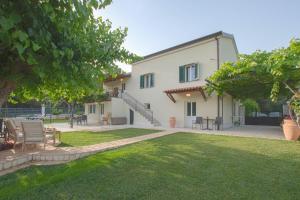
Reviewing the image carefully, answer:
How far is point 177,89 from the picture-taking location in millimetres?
18703

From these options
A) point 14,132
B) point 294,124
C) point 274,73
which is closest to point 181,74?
point 274,73

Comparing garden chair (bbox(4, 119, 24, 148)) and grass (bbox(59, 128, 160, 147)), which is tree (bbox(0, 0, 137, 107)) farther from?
grass (bbox(59, 128, 160, 147))

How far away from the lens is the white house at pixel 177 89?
1752cm

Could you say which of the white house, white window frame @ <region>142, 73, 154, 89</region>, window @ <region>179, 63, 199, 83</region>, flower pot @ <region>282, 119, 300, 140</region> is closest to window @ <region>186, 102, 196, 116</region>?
the white house

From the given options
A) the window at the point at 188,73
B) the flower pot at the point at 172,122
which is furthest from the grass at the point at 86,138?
the window at the point at 188,73

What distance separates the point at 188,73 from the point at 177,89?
1808 mm

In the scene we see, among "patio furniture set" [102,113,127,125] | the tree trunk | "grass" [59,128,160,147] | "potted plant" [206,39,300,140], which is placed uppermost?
"potted plant" [206,39,300,140]

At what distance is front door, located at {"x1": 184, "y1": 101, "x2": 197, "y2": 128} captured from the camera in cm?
1894

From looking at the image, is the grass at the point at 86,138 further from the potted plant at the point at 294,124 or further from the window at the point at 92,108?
the window at the point at 92,108

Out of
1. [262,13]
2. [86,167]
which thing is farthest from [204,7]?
[86,167]

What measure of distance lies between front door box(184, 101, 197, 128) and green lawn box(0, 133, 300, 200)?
37.0 ft

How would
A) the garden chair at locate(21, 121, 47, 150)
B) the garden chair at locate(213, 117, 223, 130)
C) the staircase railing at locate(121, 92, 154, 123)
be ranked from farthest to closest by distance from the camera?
the staircase railing at locate(121, 92, 154, 123)
the garden chair at locate(213, 117, 223, 130)
the garden chair at locate(21, 121, 47, 150)

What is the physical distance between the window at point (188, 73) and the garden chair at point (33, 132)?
42.5 feet

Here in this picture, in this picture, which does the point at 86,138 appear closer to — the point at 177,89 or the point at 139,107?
the point at 177,89
